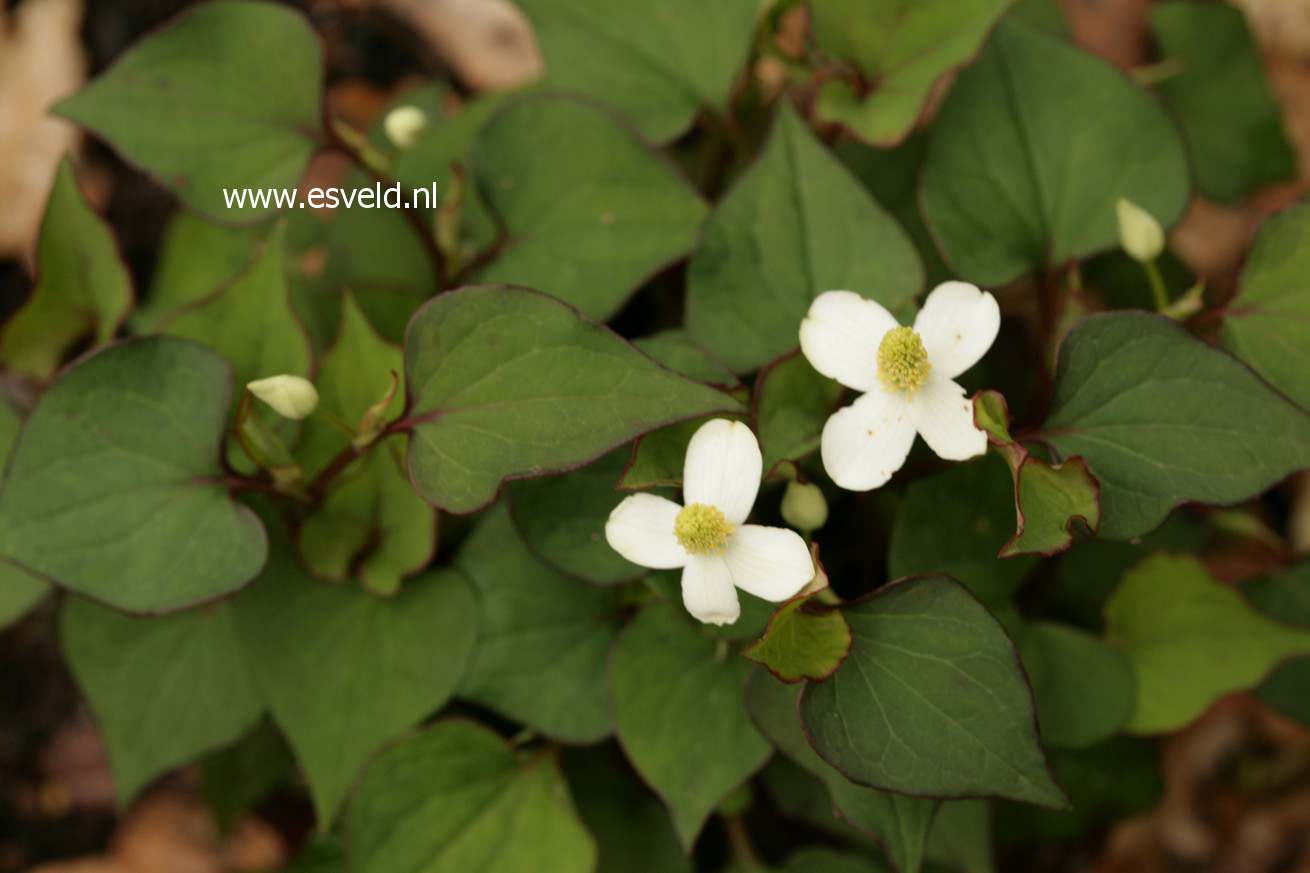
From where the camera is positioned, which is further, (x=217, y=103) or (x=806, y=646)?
(x=217, y=103)

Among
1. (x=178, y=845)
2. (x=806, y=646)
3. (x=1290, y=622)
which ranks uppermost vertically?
(x=806, y=646)

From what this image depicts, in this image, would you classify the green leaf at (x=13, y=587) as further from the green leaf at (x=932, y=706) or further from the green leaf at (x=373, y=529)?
the green leaf at (x=932, y=706)

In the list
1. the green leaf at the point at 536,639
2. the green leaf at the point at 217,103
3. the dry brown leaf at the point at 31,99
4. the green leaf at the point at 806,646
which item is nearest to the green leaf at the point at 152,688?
the green leaf at the point at 536,639

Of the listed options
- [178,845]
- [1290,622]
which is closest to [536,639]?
[1290,622]

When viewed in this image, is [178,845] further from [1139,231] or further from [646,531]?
[1139,231]

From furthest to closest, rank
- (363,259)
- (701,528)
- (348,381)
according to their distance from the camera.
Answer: (363,259)
(348,381)
(701,528)

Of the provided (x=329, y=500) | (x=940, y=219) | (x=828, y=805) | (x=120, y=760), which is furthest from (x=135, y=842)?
(x=940, y=219)

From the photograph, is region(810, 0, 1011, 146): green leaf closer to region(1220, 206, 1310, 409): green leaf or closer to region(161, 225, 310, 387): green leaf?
region(1220, 206, 1310, 409): green leaf
